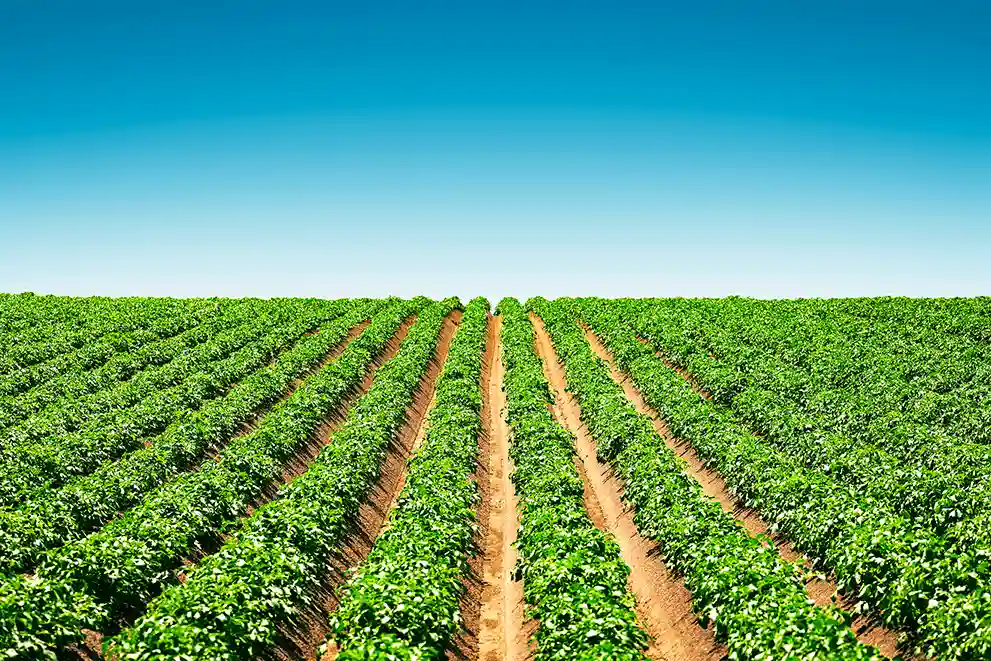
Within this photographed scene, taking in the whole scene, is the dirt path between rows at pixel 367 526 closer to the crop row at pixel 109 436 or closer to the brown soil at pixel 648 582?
the brown soil at pixel 648 582

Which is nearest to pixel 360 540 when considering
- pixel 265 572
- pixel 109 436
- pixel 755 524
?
pixel 265 572

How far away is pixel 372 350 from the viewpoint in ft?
130

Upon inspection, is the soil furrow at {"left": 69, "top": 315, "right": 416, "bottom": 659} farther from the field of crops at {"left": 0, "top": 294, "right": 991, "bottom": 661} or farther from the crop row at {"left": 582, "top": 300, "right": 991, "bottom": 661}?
the crop row at {"left": 582, "top": 300, "right": 991, "bottom": 661}

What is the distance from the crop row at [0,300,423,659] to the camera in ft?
32.9

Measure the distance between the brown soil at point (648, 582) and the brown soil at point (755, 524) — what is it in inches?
85.6

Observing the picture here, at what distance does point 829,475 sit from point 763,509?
9.98ft

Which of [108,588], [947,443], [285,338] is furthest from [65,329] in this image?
[947,443]

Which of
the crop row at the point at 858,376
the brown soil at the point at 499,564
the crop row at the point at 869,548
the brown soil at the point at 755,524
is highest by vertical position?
the crop row at the point at 858,376

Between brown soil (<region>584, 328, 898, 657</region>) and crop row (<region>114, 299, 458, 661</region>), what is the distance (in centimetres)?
923

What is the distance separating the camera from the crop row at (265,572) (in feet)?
32.9

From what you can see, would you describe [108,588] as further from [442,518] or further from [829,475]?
[829,475]

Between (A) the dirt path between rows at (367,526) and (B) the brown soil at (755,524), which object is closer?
(B) the brown soil at (755,524)

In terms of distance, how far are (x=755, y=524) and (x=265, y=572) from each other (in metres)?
12.0

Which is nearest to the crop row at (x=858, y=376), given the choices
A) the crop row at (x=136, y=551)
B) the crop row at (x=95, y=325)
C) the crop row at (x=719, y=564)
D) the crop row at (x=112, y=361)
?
the crop row at (x=719, y=564)
